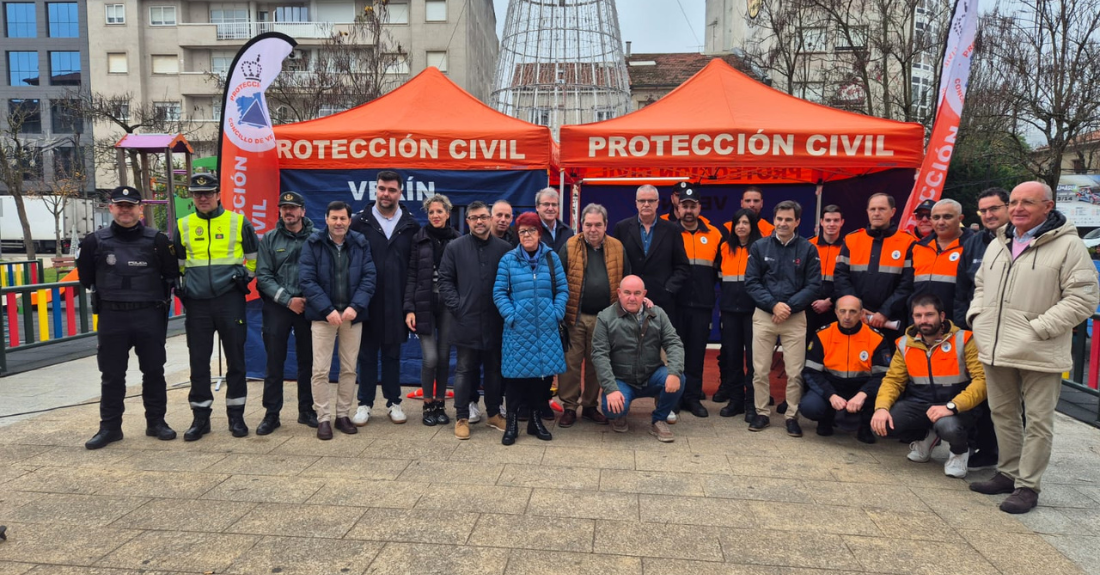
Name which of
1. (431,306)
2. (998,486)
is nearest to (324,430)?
(431,306)

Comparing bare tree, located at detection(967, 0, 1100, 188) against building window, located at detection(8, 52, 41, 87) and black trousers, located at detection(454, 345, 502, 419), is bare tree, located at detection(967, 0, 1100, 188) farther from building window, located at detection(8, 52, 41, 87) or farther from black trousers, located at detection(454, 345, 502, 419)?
building window, located at detection(8, 52, 41, 87)

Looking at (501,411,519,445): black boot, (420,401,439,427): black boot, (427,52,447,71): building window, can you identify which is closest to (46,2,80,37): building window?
(427,52,447,71): building window

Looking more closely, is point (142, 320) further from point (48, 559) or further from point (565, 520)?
point (565, 520)

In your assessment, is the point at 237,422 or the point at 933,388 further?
the point at 237,422

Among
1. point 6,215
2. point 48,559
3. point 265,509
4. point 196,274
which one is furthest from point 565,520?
point 6,215

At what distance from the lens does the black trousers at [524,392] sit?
4.72 metres

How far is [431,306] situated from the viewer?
5008 millimetres

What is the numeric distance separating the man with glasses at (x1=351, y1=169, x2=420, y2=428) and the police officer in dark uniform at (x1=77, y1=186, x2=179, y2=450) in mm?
1419

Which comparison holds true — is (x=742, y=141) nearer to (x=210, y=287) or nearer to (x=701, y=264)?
(x=701, y=264)

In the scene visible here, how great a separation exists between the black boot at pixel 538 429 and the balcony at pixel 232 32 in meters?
35.4

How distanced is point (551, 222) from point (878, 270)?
104 inches

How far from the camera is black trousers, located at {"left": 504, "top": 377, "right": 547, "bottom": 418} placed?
4.72 metres

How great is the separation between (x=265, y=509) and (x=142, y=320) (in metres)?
1.94

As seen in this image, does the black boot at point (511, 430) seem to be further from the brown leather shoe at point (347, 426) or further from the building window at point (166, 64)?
the building window at point (166, 64)
